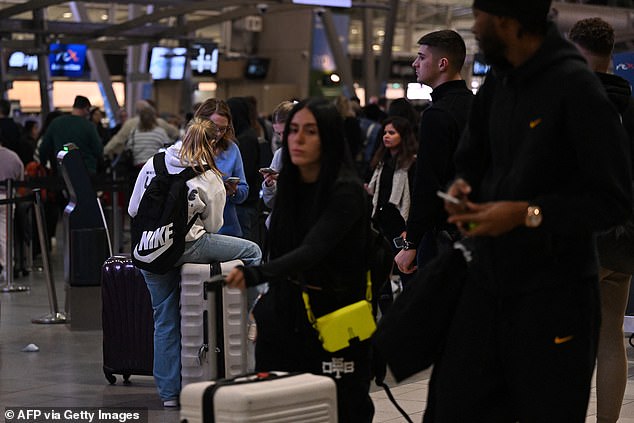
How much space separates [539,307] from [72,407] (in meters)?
3.86

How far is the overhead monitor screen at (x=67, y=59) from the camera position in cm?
2394

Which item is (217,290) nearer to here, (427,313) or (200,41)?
(427,313)

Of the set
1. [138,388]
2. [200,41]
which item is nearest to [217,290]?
[138,388]

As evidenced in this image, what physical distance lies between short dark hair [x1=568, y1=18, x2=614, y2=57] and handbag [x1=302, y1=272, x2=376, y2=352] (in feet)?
4.98

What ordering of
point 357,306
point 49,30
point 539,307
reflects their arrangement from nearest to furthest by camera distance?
point 539,307, point 357,306, point 49,30

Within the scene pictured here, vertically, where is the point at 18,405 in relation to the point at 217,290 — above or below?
below

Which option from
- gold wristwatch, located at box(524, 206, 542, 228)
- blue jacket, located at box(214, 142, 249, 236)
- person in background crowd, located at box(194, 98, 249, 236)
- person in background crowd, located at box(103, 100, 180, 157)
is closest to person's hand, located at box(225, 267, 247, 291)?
gold wristwatch, located at box(524, 206, 542, 228)

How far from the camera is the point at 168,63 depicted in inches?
984

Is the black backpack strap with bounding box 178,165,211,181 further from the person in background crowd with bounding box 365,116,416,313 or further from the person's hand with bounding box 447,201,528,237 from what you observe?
the person's hand with bounding box 447,201,528,237

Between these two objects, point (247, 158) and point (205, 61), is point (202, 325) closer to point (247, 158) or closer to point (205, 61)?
point (247, 158)

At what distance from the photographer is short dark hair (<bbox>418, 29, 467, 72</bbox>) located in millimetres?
5500

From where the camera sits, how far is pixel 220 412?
11.6 feet

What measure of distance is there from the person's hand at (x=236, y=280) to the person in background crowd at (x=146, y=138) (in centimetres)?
1171

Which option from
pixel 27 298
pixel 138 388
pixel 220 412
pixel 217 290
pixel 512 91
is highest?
pixel 512 91
